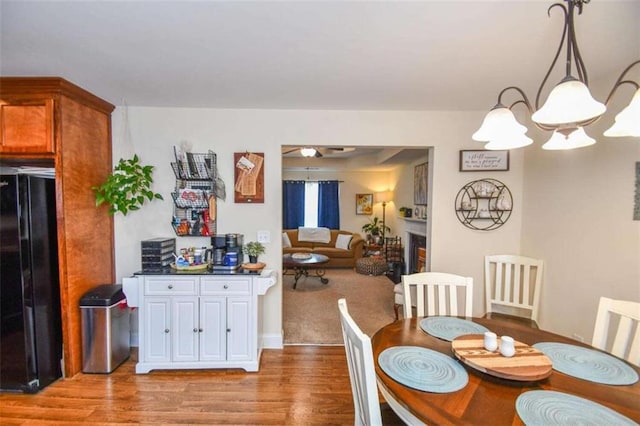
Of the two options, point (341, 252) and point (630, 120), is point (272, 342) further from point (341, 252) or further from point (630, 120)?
point (341, 252)

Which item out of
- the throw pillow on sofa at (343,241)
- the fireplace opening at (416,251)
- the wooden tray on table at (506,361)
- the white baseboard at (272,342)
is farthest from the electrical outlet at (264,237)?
the throw pillow on sofa at (343,241)

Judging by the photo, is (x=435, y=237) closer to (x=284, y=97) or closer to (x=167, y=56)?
(x=284, y=97)

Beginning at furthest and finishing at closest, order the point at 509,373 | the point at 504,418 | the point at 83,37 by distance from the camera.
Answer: the point at 83,37
the point at 509,373
the point at 504,418

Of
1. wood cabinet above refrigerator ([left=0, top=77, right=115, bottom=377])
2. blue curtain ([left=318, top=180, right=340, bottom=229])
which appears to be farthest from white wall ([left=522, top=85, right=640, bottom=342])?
blue curtain ([left=318, top=180, right=340, bottom=229])

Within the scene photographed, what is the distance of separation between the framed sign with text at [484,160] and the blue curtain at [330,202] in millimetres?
4577

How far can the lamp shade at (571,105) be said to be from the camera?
1048 millimetres

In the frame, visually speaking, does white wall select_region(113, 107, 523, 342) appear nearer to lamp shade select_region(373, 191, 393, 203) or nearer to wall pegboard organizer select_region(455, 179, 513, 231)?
wall pegboard organizer select_region(455, 179, 513, 231)

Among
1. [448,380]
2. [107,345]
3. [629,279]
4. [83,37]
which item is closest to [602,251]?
[629,279]

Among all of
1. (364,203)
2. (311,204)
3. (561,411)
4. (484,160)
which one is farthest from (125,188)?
(364,203)

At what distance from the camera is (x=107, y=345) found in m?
2.38

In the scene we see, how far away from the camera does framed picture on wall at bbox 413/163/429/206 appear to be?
484 cm

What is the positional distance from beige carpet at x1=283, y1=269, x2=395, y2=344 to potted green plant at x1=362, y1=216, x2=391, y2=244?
124cm

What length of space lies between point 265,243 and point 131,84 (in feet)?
5.64

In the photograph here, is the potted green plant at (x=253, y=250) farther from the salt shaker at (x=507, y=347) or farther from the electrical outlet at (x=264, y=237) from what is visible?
the salt shaker at (x=507, y=347)
